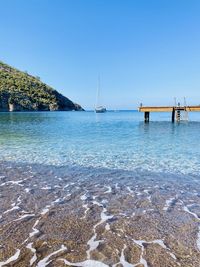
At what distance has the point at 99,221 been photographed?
562 cm

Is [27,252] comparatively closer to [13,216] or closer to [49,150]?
[13,216]

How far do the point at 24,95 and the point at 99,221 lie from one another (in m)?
130

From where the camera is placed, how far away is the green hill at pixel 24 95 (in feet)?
387

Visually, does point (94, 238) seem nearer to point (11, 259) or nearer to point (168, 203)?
point (11, 259)

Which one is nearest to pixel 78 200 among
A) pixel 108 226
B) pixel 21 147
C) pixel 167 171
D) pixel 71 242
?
pixel 108 226

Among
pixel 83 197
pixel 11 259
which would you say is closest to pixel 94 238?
pixel 11 259

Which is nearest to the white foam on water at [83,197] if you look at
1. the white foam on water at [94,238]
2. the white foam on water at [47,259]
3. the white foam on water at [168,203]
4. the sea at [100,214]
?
the sea at [100,214]

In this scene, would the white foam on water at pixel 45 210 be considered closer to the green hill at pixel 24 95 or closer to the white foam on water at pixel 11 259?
the white foam on water at pixel 11 259

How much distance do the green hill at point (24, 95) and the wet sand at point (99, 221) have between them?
115 meters

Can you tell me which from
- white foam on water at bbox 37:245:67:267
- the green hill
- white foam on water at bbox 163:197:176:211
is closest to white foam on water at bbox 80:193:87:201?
white foam on water at bbox 163:197:176:211

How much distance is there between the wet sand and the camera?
421cm

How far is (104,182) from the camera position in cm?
879

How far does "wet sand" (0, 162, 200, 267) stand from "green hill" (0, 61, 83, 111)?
115 meters

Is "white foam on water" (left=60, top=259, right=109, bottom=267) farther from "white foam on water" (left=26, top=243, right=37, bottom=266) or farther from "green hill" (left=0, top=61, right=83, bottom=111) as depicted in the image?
"green hill" (left=0, top=61, right=83, bottom=111)
